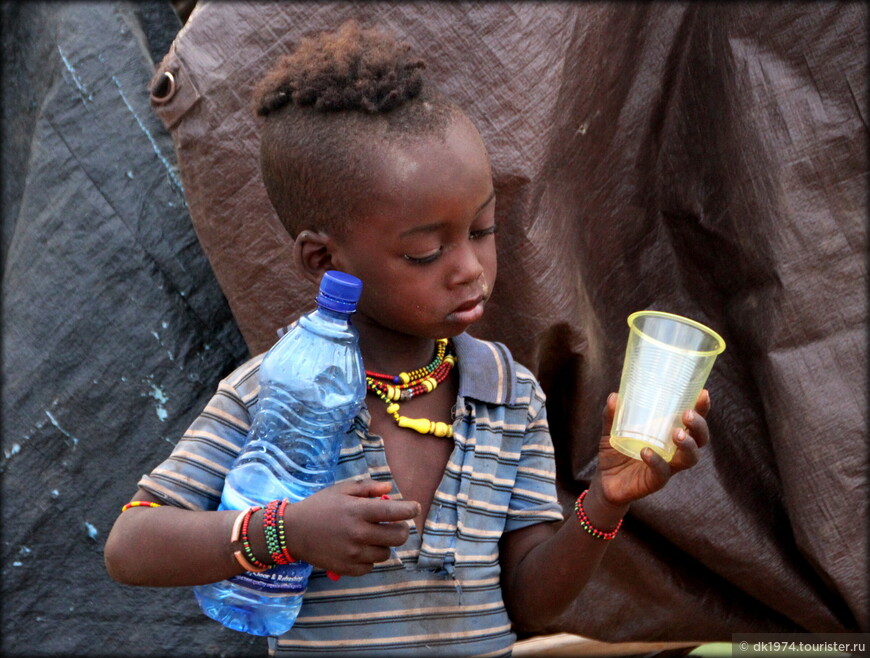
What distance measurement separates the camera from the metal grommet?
1913 mm

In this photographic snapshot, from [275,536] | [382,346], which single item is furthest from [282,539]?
[382,346]

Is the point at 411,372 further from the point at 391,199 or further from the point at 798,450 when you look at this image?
the point at 798,450

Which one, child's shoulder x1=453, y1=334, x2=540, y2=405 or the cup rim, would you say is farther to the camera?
child's shoulder x1=453, y1=334, x2=540, y2=405

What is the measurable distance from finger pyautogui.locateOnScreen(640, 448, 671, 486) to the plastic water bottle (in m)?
0.43

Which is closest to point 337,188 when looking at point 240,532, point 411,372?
point 411,372

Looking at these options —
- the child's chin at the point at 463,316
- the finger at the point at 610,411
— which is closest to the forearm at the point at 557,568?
the finger at the point at 610,411

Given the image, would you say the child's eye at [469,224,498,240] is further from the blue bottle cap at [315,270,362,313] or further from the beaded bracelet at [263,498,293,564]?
the beaded bracelet at [263,498,293,564]

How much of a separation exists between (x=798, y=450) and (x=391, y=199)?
112 cm

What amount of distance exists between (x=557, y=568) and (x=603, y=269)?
2.81 feet

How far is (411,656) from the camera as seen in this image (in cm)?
153

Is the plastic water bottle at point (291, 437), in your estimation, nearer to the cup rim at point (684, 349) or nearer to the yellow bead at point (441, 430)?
the yellow bead at point (441, 430)

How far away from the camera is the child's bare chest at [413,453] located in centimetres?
153

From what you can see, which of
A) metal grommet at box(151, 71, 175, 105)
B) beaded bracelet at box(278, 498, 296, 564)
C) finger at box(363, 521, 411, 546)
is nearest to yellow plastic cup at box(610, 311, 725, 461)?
finger at box(363, 521, 411, 546)

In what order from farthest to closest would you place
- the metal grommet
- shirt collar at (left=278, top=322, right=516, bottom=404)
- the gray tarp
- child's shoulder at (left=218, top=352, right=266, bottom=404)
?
the gray tarp
the metal grommet
shirt collar at (left=278, top=322, right=516, bottom=404)
child's shoulder at (left=218, top=352, right=266, bottom=404)
